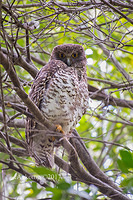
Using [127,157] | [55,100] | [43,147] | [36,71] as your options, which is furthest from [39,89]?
[127,157]

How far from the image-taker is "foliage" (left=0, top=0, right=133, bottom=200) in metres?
1.96

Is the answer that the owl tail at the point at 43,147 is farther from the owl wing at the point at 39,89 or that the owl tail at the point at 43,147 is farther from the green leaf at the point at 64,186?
the green leaf at the point at 64,186

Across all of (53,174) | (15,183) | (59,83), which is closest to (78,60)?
(59,83)

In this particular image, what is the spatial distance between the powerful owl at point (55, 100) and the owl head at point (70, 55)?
180 mm

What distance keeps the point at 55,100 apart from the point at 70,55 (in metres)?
0.87

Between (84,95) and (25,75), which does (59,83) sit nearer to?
(84,95)

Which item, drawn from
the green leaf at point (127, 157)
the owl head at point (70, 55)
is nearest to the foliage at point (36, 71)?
the green leaf at point (127, 157)

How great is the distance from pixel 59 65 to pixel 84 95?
1.47 ft

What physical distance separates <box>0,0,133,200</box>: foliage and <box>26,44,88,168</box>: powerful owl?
6.5 inches

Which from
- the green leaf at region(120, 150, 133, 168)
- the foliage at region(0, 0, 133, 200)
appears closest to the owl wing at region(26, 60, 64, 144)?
the foliage at region(0, 0, 133, 200)

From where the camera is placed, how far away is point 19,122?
3754 millimetres

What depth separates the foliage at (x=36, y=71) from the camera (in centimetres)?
196

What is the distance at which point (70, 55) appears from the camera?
387 centimetres

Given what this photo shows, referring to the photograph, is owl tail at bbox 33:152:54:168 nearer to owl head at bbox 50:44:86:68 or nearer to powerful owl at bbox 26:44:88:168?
powerful owl at bbox 26:44:88:168
